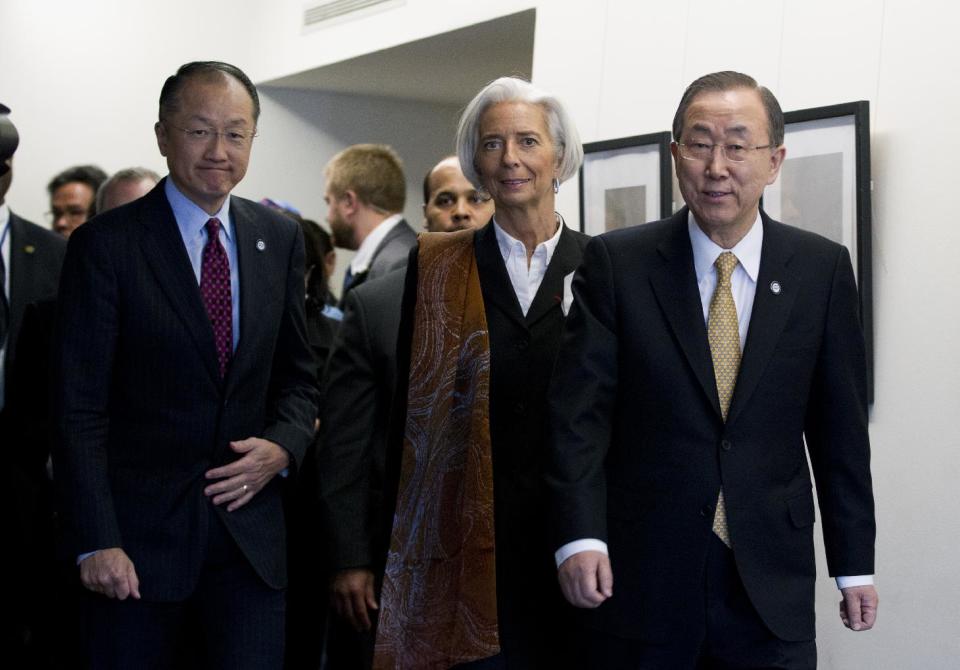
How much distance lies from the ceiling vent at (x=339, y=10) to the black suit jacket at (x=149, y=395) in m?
4.31

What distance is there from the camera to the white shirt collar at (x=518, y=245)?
2996 millimetres

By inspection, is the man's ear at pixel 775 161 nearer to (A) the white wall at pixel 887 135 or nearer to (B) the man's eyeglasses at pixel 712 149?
Answer: (B) the man's eyeglasses at pixel 712 149

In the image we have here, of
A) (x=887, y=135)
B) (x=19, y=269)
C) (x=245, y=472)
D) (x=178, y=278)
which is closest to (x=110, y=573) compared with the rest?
(x=245, y=472)

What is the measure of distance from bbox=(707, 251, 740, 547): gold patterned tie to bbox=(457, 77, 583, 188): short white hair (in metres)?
0.65

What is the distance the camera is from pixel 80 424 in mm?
2686

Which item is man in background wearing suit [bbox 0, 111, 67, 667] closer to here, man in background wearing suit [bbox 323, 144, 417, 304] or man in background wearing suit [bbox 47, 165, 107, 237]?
man in background wearing suit [bbox 323, 144, 417, 304]

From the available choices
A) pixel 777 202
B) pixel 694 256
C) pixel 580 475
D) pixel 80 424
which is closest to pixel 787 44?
pixel 777 202

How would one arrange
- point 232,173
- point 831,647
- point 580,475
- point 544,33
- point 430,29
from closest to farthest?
point 580,475
point 232,173
point 831,647
point 544,33
point 430,29

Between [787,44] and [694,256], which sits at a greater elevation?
[787,44]

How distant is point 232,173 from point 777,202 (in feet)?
A: 6.24

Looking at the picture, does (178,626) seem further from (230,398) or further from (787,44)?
(787,44)

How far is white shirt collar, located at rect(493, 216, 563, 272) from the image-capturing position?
2996 millimetres

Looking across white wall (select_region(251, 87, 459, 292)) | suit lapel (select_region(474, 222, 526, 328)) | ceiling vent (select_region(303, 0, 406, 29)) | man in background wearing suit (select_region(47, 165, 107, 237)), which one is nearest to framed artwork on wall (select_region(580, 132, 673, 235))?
suit lapel (select_region(474, 222, 526, 328))

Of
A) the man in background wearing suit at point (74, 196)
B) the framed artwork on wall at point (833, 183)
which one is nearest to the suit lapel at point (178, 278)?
the framed artwork on wall at point (833, 183)
